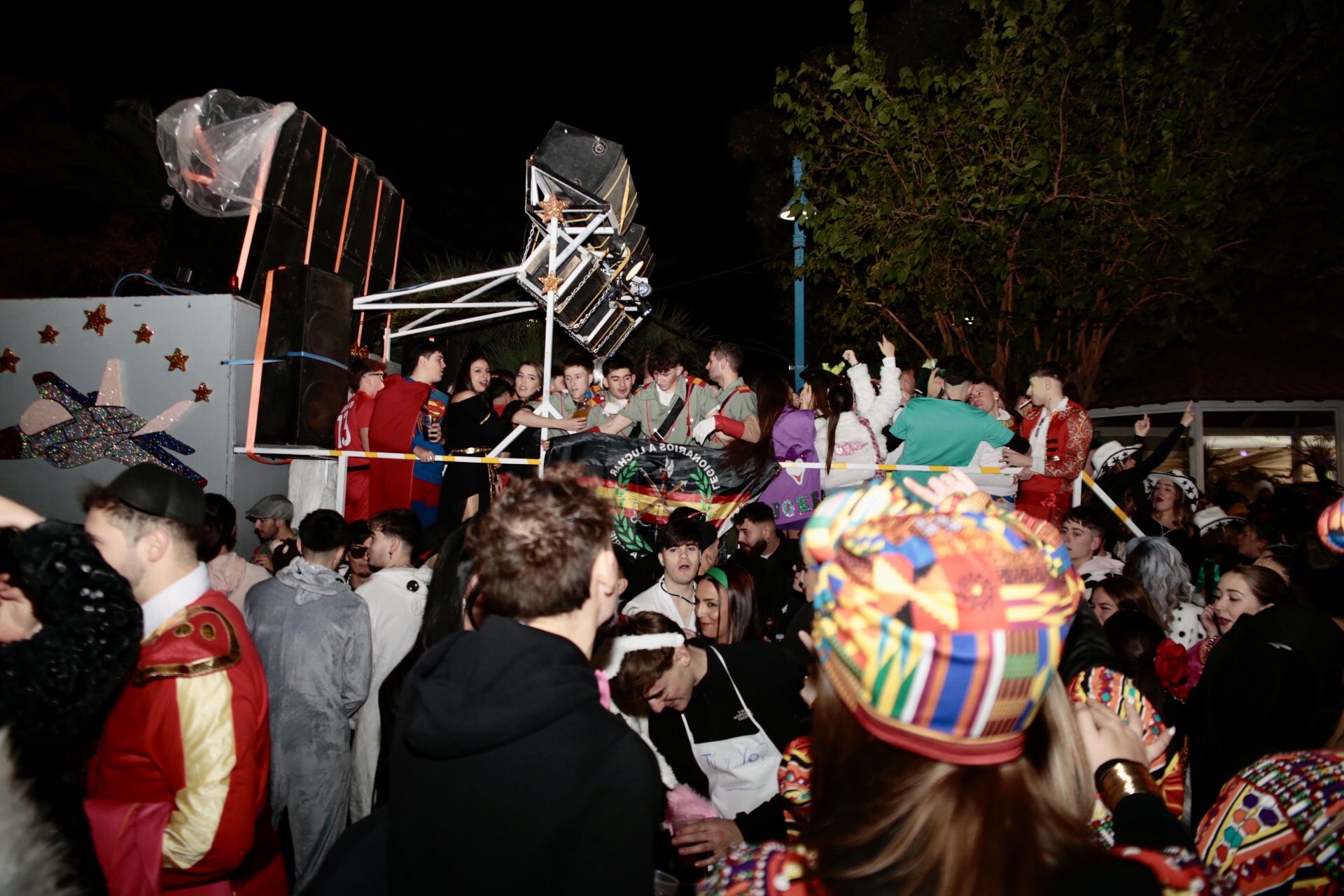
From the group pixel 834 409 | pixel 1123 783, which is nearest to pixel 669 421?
pixel 834 409

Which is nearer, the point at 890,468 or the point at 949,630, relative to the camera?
the point at 949,630

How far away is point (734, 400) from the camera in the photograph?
693 cm

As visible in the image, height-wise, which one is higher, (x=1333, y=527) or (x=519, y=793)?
(x=1333, y=527)

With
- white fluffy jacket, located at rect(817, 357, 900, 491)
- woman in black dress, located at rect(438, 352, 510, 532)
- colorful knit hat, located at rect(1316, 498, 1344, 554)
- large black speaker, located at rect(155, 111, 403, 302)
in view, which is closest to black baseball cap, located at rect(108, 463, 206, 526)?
colorful knit hat, located at rect(1316, 498, 1344, 554)

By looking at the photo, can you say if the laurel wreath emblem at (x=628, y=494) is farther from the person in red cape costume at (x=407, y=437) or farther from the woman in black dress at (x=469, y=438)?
the person in red cape costume at (x=407, y=437)

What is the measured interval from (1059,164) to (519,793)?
468 inches

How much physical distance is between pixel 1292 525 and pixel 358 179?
10.1 m

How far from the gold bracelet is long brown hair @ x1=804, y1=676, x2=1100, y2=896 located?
27 cm

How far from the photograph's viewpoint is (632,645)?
133 inches

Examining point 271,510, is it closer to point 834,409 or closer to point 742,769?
point 834,409

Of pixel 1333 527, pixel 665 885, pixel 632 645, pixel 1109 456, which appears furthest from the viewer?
pixel 1109 456

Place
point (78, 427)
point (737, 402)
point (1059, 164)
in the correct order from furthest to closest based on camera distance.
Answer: point (1059, 164)
point (78, 427)
point (737, 402)

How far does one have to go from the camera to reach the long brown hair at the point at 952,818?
4.31 ft

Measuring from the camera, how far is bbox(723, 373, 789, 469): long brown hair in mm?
6648
